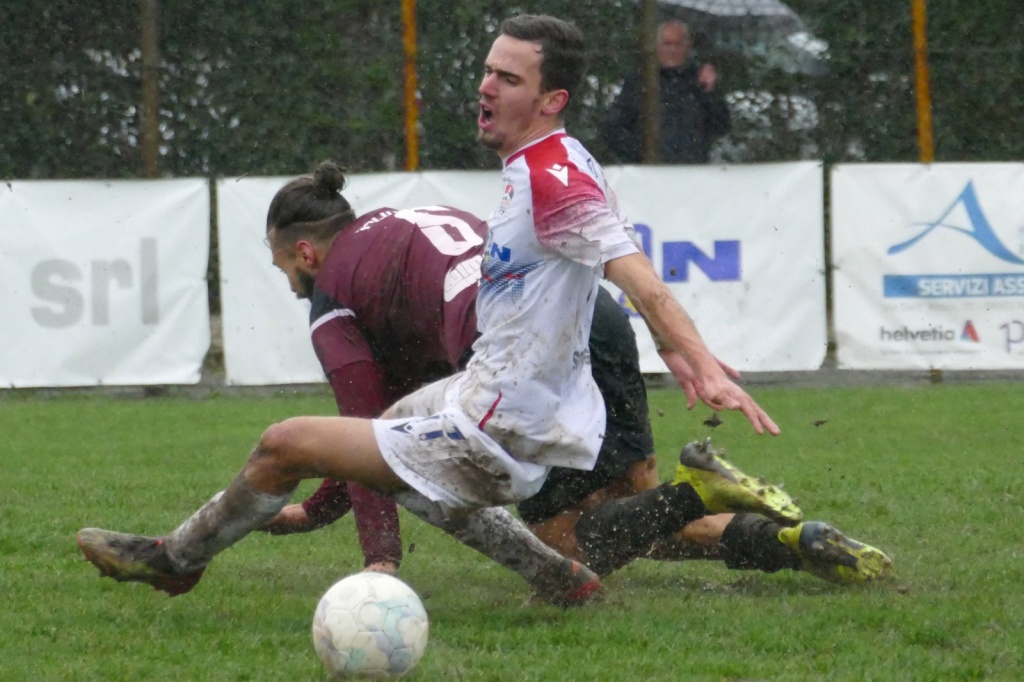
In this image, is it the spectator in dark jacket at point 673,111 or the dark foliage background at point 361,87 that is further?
the dark foliage background at point 361,87

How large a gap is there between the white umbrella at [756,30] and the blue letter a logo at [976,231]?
1.69m

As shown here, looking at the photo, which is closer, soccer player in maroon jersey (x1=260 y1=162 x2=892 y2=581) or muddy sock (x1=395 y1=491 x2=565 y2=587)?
muddy sock (x1=395 y1=491 x2=565 y2=587)

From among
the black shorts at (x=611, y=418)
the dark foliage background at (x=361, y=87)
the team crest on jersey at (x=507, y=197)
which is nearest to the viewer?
the team crest on jersey at (x=507, y=197)

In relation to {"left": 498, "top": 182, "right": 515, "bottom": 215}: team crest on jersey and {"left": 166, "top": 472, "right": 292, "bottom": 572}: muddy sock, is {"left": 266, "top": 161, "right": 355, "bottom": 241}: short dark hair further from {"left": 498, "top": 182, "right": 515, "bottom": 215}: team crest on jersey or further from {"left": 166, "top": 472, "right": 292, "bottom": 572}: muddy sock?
{"left": 498, "top": 182, "right": 515, "bottom": 215}: team crest on jersey

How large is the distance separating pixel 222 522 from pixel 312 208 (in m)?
1.13

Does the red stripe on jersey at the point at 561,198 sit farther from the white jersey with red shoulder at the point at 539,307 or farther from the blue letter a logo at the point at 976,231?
the blue letter a logo at the point at 976,231

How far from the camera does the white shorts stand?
13.6ft

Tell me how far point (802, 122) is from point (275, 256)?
7.52 meters

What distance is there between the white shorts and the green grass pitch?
436 millimetres

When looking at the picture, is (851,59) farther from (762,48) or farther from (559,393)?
(559,393)

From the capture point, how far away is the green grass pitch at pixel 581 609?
412 centimetres

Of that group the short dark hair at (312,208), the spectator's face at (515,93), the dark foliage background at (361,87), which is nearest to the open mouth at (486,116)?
the spectator's face at (515,93)

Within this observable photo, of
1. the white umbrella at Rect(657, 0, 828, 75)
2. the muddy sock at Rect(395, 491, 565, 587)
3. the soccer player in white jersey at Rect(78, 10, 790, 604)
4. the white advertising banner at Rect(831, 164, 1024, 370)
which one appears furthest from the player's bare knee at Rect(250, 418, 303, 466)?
the white umbrella at Rect(657, 0, 828, 75)

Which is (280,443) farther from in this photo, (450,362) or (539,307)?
(450,362)
